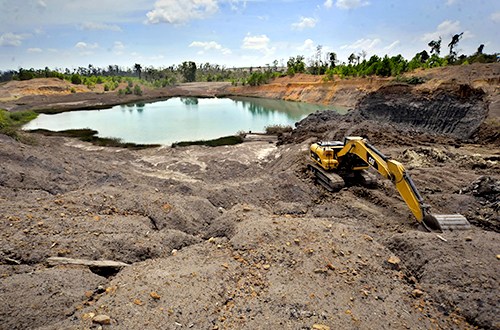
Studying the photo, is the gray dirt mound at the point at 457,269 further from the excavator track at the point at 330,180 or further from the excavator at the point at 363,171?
the excavator track at the point at 330,180

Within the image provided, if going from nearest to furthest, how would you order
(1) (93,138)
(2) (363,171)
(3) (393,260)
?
(3) (393,260) < (2) (363,171) < (1) (93,138)

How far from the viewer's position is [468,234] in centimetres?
623

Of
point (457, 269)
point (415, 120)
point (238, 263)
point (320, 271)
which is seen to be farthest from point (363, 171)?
point (415, 120)

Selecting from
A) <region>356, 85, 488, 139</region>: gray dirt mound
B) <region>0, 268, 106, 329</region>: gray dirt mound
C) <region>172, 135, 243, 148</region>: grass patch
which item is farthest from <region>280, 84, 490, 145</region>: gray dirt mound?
<region>0, 268, 106, 329</region>: gray dirt mound

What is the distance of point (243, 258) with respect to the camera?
222 inches

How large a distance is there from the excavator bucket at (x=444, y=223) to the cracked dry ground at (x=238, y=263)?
1.15 feet

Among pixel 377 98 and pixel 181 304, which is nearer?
pixel 181 304

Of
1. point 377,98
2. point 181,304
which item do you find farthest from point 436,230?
point 377,98

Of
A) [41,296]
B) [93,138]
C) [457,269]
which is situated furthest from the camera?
[93,138]

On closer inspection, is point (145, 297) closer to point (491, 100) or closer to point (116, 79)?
point (491, 100)

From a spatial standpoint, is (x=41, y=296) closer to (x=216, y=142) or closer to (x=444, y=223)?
(x=444, y=223)

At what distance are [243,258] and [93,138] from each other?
21979 millimetres

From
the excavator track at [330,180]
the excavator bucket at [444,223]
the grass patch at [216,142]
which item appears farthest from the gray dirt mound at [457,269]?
the grass patch at [216,142]

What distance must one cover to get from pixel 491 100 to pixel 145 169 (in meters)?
24.8
